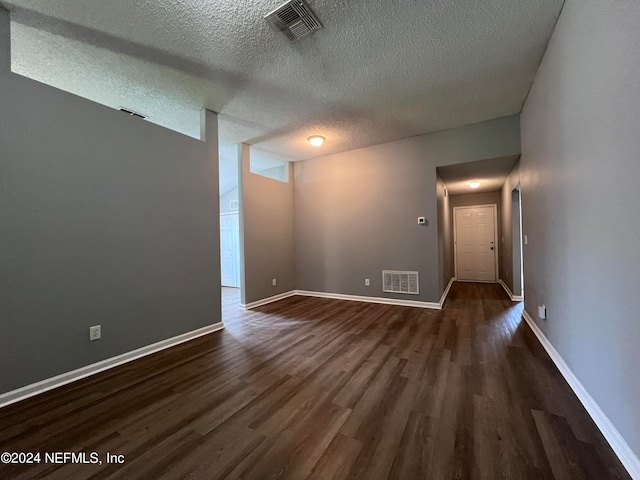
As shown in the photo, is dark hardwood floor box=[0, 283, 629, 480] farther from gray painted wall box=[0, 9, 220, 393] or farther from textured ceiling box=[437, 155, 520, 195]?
textured ceiling box=[437, 155, 520, 195]

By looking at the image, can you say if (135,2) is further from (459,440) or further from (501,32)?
(459,440)

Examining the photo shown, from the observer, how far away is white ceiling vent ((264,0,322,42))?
179 centimetres

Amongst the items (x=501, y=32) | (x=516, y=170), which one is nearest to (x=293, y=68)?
(x=501, y=32)

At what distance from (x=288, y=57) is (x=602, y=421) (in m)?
3.49

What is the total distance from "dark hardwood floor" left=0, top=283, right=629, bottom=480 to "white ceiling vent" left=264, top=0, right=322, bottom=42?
2.84m

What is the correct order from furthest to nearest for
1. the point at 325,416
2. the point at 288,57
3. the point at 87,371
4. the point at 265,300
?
1. the point at 265,300
2. the point at 288,57
3. the point at 87,371
4. the point at 325,416

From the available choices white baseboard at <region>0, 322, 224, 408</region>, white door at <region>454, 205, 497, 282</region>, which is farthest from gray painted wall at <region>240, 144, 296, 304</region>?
white door at <region>454, 205, 497, 282</region>

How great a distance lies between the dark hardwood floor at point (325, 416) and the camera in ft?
4.04

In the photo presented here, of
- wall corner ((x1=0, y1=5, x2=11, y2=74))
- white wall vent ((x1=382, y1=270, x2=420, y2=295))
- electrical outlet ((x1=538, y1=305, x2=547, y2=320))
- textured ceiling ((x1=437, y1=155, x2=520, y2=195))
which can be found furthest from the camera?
white wall vent ((x1=382, y1=270, x2=420, y2=295))

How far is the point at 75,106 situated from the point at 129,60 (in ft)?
2.16

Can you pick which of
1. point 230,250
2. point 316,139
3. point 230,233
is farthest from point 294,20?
point 230,250

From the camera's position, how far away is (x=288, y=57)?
2.32 meters

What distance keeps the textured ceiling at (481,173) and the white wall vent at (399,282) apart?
1874 mm

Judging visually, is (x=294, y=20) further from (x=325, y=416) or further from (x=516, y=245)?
(x=516, y=245)
